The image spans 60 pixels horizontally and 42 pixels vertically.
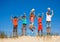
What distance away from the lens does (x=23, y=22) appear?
51.3 feet

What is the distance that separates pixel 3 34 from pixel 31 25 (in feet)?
7.21

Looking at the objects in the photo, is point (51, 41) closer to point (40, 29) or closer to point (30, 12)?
point (40, 29)

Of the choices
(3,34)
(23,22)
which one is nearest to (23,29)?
(23,22)

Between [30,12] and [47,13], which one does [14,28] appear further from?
[47,13]

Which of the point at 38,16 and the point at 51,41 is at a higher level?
the point at 38,16

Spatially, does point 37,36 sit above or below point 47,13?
below

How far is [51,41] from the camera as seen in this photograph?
15.2m

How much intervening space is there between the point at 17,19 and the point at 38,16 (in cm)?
150

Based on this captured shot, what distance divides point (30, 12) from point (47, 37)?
6.98 feet

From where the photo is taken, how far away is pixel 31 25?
15.5 metres

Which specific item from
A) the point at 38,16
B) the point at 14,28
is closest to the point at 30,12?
→ the point at 38,16

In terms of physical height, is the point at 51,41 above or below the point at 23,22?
below

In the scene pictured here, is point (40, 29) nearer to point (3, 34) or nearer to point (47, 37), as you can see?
point (47, 37)

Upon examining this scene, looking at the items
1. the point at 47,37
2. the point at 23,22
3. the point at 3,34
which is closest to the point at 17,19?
the point at 23,22
